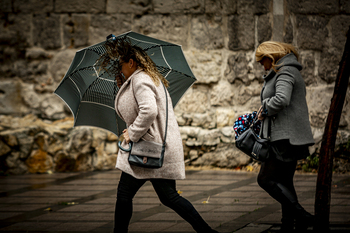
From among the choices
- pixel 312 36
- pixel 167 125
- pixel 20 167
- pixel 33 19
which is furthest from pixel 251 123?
pixel 33 19

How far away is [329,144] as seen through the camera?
10.6 ft

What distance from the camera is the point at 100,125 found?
382cm

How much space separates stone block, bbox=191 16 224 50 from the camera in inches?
275

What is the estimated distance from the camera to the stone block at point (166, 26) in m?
7.04

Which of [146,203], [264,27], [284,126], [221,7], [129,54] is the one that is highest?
[221,7]

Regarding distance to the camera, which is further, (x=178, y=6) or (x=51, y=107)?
(x=51, y=107)

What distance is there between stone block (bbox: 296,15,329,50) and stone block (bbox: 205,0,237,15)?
3.37 feet

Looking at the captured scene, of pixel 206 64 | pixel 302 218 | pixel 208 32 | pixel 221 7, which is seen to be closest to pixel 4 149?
pixel 206 64

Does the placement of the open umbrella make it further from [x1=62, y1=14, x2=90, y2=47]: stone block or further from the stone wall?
[x1=62, y1=14, x2=90, y2=47]: stone block

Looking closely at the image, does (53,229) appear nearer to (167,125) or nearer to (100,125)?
(100,125)

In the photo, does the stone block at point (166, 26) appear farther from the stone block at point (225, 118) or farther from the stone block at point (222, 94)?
the stone block at point (225, 118)

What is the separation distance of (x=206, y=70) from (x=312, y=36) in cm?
173

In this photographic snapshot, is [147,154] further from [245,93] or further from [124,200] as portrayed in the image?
[245,93]

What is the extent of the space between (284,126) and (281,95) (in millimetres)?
274
